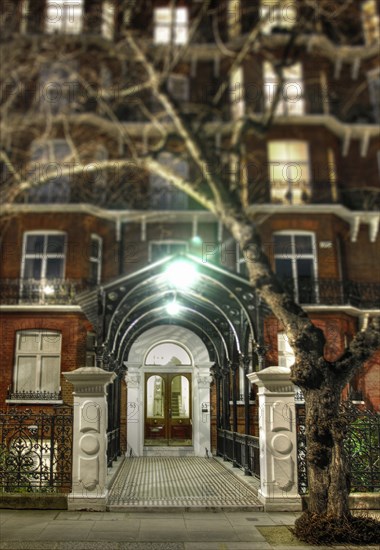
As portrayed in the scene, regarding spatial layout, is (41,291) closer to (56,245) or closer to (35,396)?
(56,245)

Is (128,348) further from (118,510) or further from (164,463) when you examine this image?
(118,510)

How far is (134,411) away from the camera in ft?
61.4

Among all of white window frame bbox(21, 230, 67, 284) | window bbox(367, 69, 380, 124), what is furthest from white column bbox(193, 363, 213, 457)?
window bbox(367, 69, 380, 124)

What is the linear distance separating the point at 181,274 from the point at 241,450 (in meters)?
4.73

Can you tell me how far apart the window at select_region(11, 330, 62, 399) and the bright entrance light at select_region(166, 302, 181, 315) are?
537cm

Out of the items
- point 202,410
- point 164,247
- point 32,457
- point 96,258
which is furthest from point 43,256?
point 32,457

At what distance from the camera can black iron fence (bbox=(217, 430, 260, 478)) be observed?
11.5 meters

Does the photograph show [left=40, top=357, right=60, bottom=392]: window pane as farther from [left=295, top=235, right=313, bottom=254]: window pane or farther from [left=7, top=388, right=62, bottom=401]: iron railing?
[left=295, top=235, right=313, bottom=254]: window pane

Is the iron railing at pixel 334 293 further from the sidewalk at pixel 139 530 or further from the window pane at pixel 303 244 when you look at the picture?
the sidewalk at pixel 139 530

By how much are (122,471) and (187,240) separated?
10.1 metres

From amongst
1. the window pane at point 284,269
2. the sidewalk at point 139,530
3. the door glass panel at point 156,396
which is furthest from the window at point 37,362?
the sidewalk at point 139,530

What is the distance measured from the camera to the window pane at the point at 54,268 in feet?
66.0

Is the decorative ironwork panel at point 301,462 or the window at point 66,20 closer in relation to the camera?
the decorative ironwork panel at point 301,462

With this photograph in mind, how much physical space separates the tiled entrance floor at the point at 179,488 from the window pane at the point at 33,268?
28.0 ft
